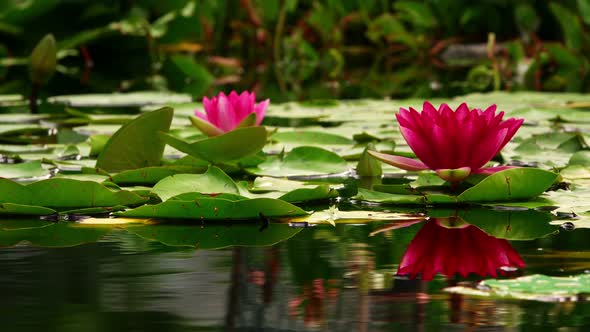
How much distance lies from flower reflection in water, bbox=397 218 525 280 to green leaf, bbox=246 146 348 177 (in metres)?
0.49

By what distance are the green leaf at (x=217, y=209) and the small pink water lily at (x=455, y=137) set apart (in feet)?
0.88

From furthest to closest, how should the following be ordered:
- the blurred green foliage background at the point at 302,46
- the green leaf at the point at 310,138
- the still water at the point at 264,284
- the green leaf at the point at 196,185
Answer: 1. the blurred green foliage background at the point at 302,46
2. the green leaf at the point at 310,138
3. the green leaf at the point at 196,185
4. the still water at the point at 264,284

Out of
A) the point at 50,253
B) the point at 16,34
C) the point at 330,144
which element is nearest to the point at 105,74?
the point at 16,34

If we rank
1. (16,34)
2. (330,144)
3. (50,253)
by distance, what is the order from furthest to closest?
(16,34), (330,144), (50,253)

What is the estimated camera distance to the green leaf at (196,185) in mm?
1490

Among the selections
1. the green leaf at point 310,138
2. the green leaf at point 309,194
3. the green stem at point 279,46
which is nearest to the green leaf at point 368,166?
the green leaf at point 309,194

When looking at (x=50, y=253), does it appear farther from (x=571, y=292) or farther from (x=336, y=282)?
(x=571, y=292)

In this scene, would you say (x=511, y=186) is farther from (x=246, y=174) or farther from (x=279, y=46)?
(x=279, y=46)

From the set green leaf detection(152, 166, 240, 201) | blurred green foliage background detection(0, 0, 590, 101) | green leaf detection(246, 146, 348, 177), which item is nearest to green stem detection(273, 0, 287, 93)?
blurred green foliage background detection(0, 0, 590, 101)

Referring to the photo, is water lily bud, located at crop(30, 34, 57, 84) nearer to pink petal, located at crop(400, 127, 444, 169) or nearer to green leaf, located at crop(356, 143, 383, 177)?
green leaf, located at crop(356, 143, 383, 177)

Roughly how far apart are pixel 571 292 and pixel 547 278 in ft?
0.15

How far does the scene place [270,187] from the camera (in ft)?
5.39

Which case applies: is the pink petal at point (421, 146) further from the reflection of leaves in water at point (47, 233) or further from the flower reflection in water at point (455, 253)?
the reflection of leaves in water at point (47, 233)

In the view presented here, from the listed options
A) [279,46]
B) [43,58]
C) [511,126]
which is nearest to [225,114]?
[511,126]
